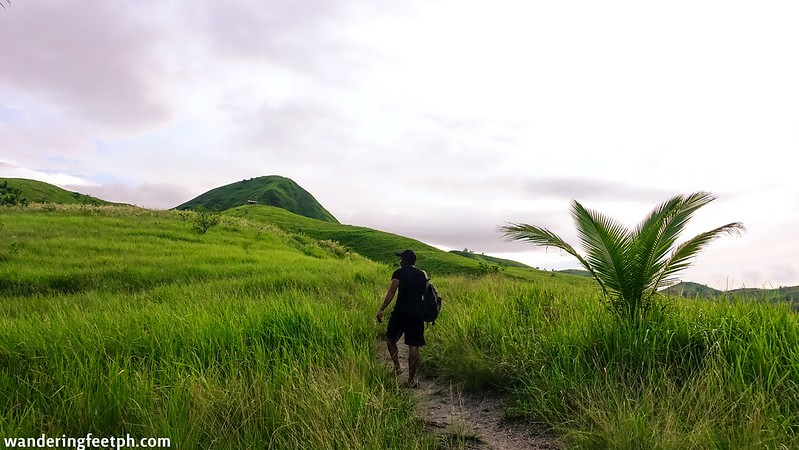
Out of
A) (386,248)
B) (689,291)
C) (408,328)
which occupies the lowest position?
(408,328)

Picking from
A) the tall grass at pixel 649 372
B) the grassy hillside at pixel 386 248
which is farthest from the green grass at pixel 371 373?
the grassy hillside at pixel 386 248

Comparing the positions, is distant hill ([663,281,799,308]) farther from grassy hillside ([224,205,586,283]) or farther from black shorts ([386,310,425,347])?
grassy hillside ([224,205,586,283])

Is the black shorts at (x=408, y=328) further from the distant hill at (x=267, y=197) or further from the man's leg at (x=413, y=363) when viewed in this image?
the distant hill at (x=267, y=197)

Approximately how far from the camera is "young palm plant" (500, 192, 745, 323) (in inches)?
261

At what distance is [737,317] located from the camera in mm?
5762

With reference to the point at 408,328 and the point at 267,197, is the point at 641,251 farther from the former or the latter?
the point at 267,197

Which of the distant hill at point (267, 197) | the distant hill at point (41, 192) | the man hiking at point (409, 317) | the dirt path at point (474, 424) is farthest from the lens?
the distant hill at point (267, 197)

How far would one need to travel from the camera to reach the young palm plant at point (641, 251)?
261 inches

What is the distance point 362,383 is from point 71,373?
142 inches

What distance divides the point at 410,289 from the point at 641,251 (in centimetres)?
391

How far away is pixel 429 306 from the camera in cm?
706

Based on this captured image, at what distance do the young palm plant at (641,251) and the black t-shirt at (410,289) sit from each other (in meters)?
2.78

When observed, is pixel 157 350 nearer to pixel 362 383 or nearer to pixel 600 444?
pixel 362 383

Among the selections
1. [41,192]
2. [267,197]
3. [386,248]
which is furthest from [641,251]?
[267,197]
